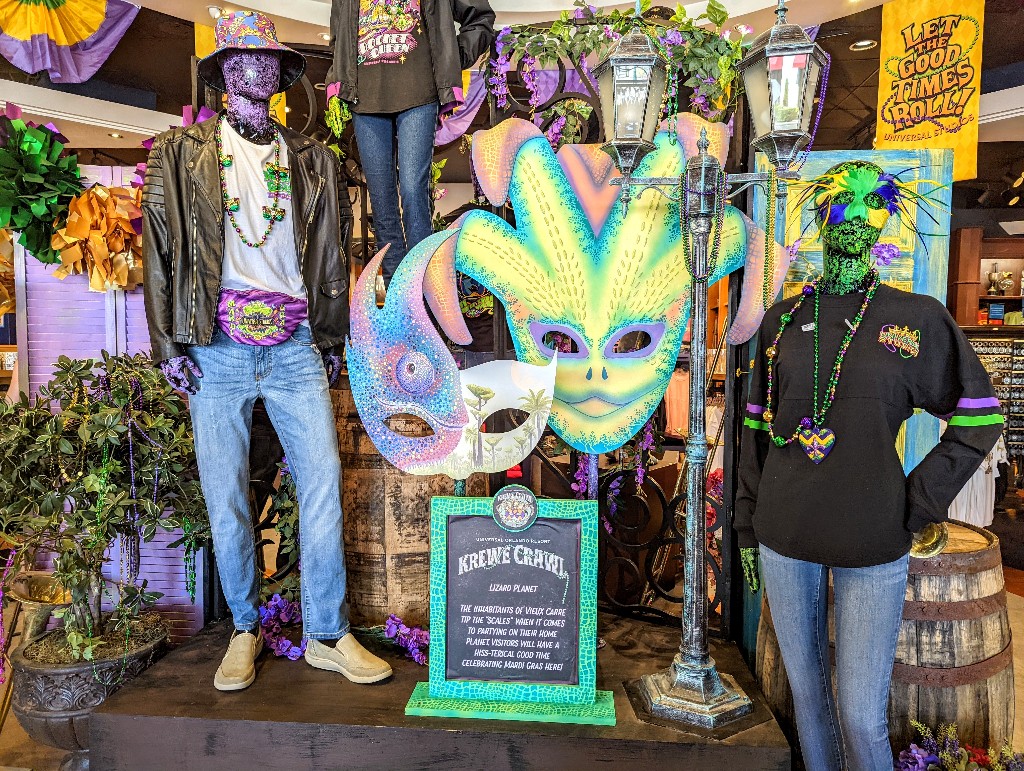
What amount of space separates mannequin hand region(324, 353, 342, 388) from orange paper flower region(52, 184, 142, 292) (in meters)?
1.14

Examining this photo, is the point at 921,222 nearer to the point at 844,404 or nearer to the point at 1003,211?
the point at 844,404

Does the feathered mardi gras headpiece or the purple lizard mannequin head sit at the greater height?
the purple lizard mannequin head

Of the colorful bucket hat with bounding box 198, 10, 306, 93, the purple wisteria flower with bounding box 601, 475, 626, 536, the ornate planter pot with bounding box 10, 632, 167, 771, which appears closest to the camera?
the colorful bucket hat with bounding box 198, 10, 306, 93

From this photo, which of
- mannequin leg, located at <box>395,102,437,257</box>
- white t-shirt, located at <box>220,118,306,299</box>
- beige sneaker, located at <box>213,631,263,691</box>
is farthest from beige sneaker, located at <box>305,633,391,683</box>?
mannequin leg, located at <box>395,102,437,257</box>

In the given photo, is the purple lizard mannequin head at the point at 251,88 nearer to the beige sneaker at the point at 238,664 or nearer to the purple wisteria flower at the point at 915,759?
the beige sneaker at the point at 238,664

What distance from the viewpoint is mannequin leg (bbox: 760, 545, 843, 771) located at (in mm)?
1824

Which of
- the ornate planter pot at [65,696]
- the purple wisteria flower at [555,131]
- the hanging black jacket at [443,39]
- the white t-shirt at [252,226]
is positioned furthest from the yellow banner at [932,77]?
→ the ornate planter pot at [65,696]

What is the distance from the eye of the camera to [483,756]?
217cm

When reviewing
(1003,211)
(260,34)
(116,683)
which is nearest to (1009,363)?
(1003,211)

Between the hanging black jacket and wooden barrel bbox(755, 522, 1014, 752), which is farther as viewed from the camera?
the hanging black jacket

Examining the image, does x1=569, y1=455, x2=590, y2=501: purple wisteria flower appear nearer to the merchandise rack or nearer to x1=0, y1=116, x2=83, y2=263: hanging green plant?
x1=0, y1=116, x2=83, y2=263: hanging green plant

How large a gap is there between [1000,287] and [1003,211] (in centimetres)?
99

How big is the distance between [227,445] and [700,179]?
6.25 ft

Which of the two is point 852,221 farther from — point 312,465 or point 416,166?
point 312,465
